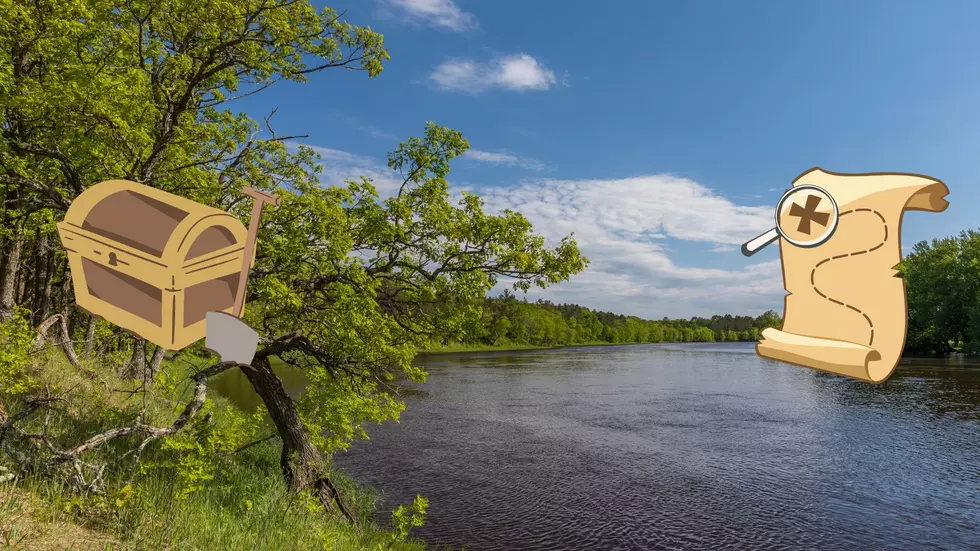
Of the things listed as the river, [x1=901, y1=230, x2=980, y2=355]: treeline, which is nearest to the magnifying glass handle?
Result: the river

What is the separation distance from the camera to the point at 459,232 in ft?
36.6

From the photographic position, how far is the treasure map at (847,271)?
4.77 metres

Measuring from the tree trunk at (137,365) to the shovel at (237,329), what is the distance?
423 inches

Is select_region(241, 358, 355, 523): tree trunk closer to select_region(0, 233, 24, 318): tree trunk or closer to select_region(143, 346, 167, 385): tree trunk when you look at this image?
select_region(143, 346, 167, 385): tree trunk

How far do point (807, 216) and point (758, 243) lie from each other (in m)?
0.71

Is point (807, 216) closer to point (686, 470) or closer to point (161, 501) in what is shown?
point (161, 501)

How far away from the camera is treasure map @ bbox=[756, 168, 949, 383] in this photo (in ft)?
15.6

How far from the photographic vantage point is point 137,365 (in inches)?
616

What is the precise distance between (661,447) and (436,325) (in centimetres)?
1931

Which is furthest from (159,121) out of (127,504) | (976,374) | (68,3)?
(976,374)

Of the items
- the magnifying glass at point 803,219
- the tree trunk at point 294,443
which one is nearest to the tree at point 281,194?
the tree trunk at point 294,443

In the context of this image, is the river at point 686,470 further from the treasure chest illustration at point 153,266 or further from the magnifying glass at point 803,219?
the magnifying glass at point 803,219

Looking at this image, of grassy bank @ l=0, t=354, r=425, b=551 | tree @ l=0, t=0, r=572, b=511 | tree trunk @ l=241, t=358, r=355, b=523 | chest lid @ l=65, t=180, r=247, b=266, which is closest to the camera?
chest lid @ l=65, t=180, r=247, b=266

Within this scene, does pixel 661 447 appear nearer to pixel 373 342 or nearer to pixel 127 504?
pixel 373 342
